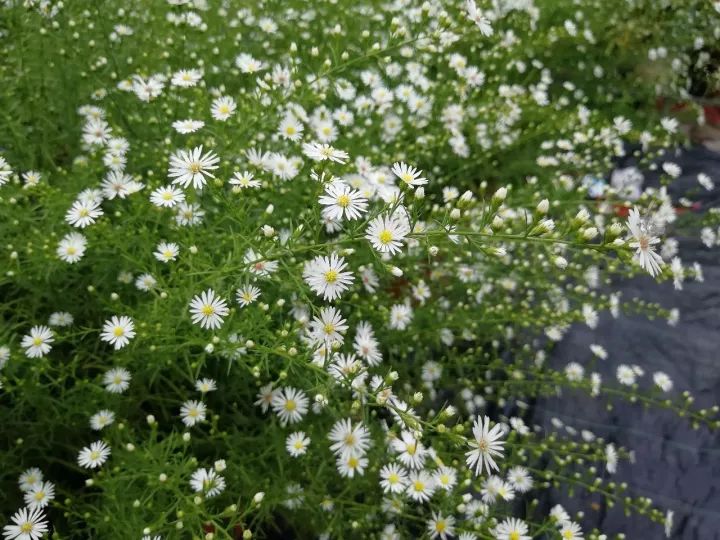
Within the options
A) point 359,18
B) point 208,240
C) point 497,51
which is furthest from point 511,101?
point 208,240

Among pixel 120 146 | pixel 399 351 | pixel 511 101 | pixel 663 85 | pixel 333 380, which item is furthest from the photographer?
pixel 663 85

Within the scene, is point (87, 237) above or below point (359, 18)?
below

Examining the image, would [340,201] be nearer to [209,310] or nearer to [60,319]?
[209,310]

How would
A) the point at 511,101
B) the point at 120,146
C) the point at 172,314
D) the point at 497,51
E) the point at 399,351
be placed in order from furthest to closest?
the point at 497,51, the point at 511,101, the point at 399,351, the point at 120,146, the point at 172,314

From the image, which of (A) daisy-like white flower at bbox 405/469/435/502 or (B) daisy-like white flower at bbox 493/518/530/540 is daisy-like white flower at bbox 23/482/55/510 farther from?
(B) daisy-like white flower at bbox 493/518/530/540

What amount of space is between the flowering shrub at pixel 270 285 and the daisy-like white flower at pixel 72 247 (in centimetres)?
1

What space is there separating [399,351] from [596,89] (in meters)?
3.30

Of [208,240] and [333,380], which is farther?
[208,240]

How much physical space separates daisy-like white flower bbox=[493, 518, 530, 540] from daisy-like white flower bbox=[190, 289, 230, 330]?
1233mm

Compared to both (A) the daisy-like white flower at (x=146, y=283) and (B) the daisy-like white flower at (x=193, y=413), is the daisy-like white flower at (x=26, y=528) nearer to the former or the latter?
(B) the daisy-like white flower at (x=193, y=413)

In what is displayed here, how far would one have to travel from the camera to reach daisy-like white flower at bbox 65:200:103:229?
7.82ft

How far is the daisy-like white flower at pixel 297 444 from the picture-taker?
227 cm

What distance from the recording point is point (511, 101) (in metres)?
3.90

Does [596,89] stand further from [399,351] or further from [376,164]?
[399,351]
